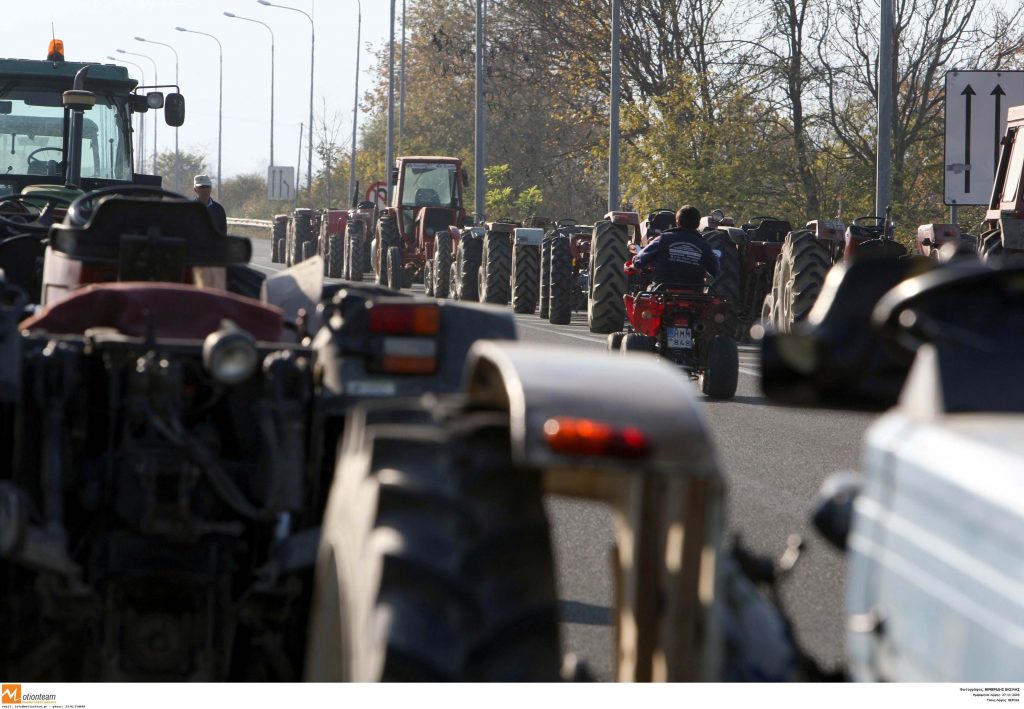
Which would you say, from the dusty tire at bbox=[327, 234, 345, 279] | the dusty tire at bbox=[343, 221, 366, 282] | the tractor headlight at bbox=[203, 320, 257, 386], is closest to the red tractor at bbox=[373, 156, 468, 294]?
the dusty tire at bbox=[343, 221, 366, 282]

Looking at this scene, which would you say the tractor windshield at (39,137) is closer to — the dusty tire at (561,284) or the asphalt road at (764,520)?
the asphalt road at (764,520)

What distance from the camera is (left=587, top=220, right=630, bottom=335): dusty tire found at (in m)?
22.0

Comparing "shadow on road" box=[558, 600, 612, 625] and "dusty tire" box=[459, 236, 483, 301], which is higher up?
"dusty tire" box=[459, 236, 483, 301]

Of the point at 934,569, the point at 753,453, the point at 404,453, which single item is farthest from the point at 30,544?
the point at 753,453

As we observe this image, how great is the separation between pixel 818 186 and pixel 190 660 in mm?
36326

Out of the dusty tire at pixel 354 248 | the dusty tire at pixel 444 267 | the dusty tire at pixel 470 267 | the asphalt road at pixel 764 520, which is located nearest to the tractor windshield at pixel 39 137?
the asphalt road at pixel 764 520

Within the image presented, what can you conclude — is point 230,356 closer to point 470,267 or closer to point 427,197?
point 470,267

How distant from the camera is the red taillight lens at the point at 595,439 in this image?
108 inches

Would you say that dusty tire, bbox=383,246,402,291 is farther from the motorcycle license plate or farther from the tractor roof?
the tractor roof

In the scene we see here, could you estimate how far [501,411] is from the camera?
332 centimetres

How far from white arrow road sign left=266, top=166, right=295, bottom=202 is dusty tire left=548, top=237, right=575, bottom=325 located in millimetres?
55509

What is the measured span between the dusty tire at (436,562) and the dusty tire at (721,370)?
12214 millimetres

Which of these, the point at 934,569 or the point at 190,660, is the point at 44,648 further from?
the point at 934,569

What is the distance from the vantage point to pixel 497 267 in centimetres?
2984
